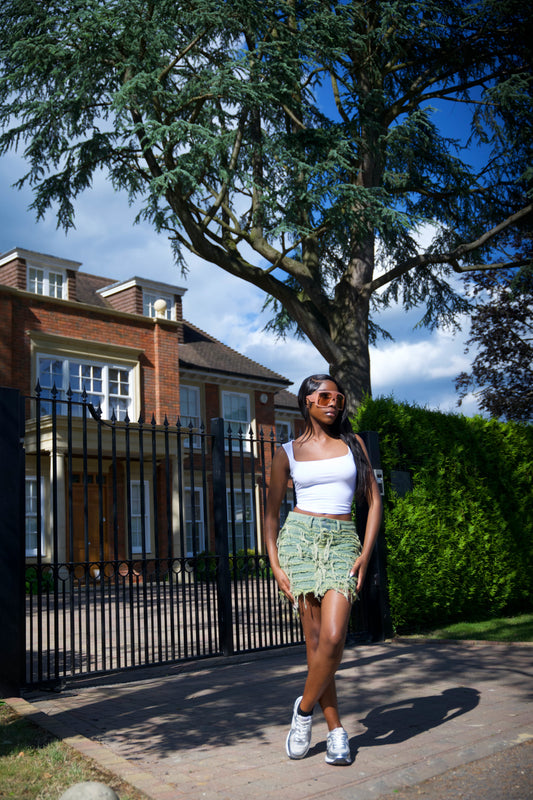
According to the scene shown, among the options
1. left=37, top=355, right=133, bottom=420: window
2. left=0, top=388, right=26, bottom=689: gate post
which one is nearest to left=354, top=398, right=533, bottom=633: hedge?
left=0, top=388, right=26, bottom=689: gate post

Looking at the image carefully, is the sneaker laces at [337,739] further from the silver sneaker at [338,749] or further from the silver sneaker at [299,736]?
the silver sneaker at [299,736]

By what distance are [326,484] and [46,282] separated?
20909 mm

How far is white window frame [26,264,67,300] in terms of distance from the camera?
22.7 meters

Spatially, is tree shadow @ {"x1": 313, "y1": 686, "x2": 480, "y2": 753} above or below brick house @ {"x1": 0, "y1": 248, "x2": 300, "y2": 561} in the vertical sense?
below

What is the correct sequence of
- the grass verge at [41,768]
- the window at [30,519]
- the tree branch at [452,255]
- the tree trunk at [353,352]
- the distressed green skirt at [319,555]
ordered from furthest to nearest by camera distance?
the window at [30,519] < the tree branch at [452,255] < the tree trunk at [353,352] < the distressed green skirt at [319,555] < the grass verge at [41,768]

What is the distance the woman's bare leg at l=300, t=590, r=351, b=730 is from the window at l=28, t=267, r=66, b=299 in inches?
807

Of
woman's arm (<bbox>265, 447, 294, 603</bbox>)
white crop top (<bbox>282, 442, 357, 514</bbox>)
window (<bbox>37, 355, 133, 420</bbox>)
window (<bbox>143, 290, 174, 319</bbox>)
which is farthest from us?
window (<bbox>143, 290, 174, 319</bbox>)

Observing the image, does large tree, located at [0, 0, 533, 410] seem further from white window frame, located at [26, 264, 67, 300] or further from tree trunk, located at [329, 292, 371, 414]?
white window frame, located at [26, 264, 67, 300]

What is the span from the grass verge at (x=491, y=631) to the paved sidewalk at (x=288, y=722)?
910 mm

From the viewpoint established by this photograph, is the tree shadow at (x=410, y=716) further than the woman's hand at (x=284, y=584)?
Yes

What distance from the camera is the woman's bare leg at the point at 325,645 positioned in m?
3.62

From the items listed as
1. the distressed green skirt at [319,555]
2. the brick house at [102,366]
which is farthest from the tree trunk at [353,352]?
the distressed green skirt at [319,555]

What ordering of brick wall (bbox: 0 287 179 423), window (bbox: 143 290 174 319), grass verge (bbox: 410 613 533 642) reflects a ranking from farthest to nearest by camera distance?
window (bbox: 143 290 174 319), brick wall (bbox: 0 287 179 423), grass verge (bbox: 410 613 533 642)

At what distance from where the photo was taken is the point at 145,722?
191 inches
